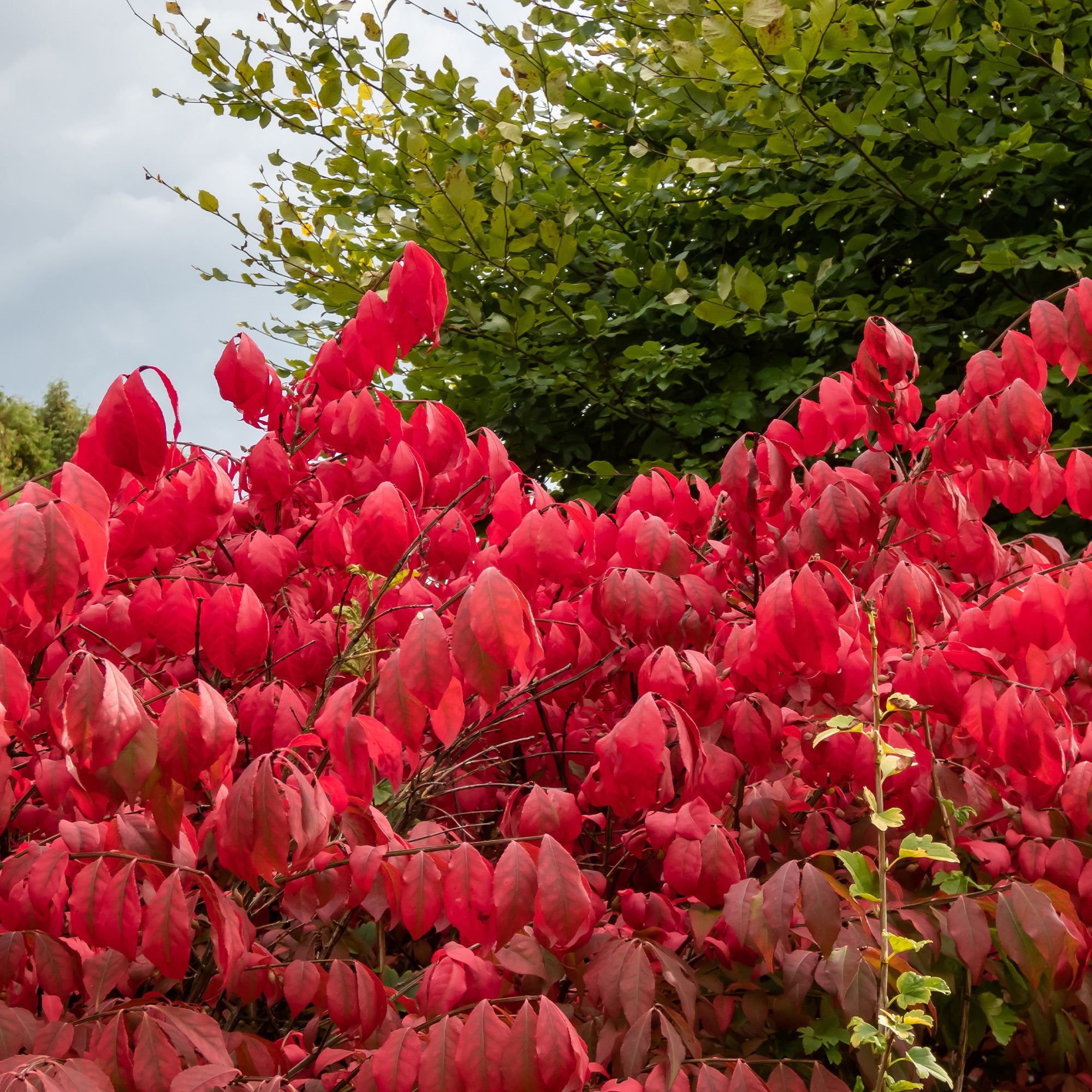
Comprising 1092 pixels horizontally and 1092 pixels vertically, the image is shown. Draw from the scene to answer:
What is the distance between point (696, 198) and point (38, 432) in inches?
729

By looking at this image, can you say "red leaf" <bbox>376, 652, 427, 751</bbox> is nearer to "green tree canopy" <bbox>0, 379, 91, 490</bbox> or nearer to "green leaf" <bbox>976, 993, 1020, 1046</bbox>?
"green leaf" <bbox>976, 993, 1020, 1046</bbox>

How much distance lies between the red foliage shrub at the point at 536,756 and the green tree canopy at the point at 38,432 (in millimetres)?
16383

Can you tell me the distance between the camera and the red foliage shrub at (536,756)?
1.26m

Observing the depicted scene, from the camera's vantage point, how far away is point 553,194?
14.1 feet

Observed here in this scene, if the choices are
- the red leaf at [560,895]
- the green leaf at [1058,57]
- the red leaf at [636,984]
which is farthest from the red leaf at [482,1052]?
the green leaf at [1058,57]

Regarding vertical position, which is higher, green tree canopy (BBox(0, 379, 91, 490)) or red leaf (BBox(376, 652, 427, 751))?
green tree canopy (BBox(0, 379, 91, 490))

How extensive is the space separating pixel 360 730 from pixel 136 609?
0.62 meters

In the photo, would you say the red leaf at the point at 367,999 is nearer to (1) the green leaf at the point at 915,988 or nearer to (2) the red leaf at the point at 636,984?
(2) the red leaf at the point at 636,984

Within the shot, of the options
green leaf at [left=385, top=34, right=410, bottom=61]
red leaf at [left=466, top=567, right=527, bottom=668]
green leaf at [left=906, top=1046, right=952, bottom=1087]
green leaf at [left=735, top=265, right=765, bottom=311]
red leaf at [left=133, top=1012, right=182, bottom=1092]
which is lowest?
red leaf at [left=133, top=1012, right=182, bottom=1092]

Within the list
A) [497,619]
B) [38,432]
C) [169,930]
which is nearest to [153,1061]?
[169,930]

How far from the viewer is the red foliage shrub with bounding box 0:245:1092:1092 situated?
1.26 m

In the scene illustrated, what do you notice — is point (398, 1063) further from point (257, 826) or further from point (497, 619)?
point (497, 619)

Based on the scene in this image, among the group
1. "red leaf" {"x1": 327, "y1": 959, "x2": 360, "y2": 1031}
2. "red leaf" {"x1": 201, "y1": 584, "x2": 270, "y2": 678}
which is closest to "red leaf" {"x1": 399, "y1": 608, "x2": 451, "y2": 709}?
"red leaf" {"x1": 201, "y1": 584, "x2": 270, "y2": 678}

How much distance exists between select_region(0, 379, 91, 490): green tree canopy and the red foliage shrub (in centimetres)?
1638
